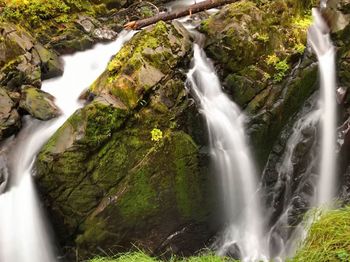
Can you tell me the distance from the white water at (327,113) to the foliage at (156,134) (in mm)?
3153

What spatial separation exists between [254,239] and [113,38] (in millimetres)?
5325

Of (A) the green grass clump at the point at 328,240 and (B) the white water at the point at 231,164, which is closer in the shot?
(A) the green grass clump at the point at 328,240

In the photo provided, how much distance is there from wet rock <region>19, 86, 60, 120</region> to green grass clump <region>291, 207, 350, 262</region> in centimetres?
455

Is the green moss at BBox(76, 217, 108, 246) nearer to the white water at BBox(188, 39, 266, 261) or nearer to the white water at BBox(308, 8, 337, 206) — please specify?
the white water at BBox(188, 39, 266, 261)

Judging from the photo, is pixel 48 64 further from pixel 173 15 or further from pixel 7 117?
pixel 173 15

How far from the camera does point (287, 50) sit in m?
7.22

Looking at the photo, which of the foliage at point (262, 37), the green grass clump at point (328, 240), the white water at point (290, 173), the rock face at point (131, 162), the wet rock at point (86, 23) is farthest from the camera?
the wet rock at point (86, 23)

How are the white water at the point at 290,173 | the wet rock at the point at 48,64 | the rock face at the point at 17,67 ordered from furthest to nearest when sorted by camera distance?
the wet rock at the point at 48,64 < the white water at the point at 290,173 < the rock face at the point at 17,67

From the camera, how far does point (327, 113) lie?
7.09m

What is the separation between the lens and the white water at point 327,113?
697 centimetres

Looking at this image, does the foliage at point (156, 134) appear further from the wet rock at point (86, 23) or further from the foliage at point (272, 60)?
the wet rock at point (86, 23)

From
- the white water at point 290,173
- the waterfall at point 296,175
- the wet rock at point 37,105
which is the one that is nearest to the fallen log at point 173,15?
the wet rock at point 37,105

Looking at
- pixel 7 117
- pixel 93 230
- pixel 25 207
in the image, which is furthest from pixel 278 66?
pixel 25 207

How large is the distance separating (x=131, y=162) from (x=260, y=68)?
3.02 metres
